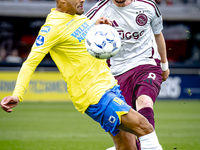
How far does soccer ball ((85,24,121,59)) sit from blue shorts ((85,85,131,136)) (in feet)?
1.67

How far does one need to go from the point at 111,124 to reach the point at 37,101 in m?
12.2

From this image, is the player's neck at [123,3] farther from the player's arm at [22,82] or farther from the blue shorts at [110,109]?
the player's arm at [22,82]

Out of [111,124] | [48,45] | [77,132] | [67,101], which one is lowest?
[67,101]

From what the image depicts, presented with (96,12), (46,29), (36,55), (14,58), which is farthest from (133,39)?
(14,58)

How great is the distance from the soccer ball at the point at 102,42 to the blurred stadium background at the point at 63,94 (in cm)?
206

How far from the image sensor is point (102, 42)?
3975 mm

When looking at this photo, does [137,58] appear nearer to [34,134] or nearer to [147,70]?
[147,70]

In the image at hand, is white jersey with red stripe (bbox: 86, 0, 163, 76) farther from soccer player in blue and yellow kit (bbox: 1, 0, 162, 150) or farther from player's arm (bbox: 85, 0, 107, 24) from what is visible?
soccer player in blue and yellow kit (bbox: 1, 0, 162, 150)

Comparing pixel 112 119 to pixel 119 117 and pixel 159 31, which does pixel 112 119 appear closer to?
pixel 119 117

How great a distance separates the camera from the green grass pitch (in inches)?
295

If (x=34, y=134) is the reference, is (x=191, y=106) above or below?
below

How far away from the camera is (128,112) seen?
412 centimetres

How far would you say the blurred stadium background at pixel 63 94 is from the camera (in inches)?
321

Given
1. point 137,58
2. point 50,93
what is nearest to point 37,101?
point 50,93
